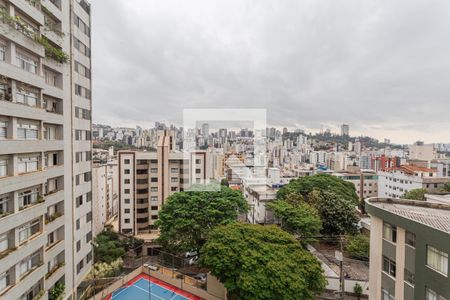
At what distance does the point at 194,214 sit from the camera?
10500 millimetres

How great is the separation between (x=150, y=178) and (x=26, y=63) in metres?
11.0

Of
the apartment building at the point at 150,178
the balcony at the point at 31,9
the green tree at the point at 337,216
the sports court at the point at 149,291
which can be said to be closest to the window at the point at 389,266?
the sports court at the point at 149,291

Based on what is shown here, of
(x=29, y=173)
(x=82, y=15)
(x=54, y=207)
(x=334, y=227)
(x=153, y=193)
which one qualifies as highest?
(x=82, y=15)

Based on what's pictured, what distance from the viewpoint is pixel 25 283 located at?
206 inches

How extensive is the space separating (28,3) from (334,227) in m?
14.8

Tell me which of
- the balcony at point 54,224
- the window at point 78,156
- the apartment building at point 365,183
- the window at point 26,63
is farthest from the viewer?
the apartment building at point 365,183

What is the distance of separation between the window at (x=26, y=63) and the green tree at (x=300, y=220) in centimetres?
1075

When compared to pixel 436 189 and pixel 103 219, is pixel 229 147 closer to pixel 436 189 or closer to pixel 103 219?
pixel 103 219

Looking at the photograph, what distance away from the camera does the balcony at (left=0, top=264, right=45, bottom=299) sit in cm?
481

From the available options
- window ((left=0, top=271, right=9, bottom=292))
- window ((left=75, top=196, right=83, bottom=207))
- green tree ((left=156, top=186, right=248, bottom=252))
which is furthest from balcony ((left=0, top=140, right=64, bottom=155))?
green tree ((left=156, top=186, right=248, bottom=252))

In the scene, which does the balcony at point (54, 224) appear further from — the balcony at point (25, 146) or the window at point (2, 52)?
the window at point (2, 52)

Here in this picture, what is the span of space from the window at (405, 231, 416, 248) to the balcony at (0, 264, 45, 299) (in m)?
8.28

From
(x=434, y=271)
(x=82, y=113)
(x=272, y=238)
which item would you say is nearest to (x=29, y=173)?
(x=82, y=113)

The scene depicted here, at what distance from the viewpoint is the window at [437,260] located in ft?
14.5
